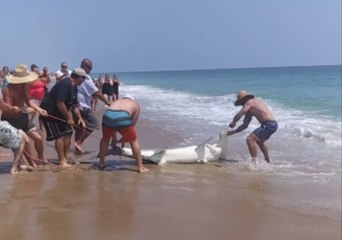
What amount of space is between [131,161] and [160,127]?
5193mm

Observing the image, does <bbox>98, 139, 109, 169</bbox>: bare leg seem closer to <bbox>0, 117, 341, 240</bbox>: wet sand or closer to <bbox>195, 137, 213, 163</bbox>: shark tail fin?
<bbox>0, 117, 341, 240</bbox>: wet sand

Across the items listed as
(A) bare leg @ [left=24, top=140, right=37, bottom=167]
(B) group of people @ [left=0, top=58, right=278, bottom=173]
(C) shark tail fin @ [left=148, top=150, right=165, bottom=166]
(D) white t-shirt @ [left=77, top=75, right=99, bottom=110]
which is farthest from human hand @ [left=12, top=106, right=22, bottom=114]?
(C) shark tail fin @ [left=148, top=150, right=165, bottom=166]

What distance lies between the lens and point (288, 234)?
439 centimetres

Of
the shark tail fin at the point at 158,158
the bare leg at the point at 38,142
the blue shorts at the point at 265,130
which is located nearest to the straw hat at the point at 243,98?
the blue shorts at the point at 265,130

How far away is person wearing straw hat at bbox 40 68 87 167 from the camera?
6.37 meters

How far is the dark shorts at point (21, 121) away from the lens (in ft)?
19.7

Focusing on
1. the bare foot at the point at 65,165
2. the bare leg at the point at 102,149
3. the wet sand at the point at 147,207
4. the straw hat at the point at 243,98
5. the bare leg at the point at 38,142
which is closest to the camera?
the wet sand at the point at 147,207

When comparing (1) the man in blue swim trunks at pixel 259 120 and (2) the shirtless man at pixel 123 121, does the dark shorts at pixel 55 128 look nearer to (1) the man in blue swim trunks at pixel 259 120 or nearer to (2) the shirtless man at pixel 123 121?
(2) the shirtless man at pixel 123 121

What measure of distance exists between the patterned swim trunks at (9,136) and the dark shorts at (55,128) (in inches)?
24.8

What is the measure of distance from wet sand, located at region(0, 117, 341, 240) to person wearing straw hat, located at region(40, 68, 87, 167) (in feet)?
1.30

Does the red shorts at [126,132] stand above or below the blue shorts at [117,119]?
below

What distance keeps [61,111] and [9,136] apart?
82 centimetres

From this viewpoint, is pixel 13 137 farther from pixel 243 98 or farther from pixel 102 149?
pixel 243 98

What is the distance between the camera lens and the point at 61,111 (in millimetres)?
6355
